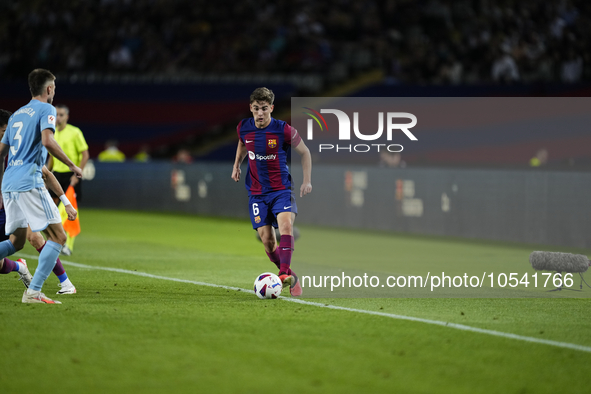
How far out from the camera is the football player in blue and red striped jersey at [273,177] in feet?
29.3

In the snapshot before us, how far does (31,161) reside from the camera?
7930mm

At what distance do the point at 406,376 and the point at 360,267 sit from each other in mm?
6587

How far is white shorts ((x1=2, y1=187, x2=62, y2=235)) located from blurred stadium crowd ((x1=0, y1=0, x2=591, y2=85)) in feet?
58.5

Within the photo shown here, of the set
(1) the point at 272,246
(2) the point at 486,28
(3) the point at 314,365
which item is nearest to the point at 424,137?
(2) the point at 486,28

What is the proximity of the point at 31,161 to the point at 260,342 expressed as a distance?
2.91 meters

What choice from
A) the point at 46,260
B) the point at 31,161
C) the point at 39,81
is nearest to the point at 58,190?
the point at 31,161

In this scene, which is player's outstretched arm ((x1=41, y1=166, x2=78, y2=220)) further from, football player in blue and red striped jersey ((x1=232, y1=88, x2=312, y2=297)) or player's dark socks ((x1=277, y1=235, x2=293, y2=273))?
player's dark socks ((x1=277, y1=235, x2=293, y2=273))

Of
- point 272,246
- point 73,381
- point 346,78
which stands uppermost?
point 346,78

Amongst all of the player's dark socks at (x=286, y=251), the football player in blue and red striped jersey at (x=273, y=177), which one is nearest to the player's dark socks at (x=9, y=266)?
the football player in blue and red striped jersey at (x=273, y=177)

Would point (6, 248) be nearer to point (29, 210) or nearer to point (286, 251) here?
point (29, 210)

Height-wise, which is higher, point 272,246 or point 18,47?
point 18,47

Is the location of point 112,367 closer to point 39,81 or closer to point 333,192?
point 39,81

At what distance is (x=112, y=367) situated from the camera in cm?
571

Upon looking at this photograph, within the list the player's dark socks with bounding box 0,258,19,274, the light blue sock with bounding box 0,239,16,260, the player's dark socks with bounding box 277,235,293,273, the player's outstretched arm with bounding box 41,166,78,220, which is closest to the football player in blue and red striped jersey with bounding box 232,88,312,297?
the player's dark socks with bounding box 277,235,293,273
